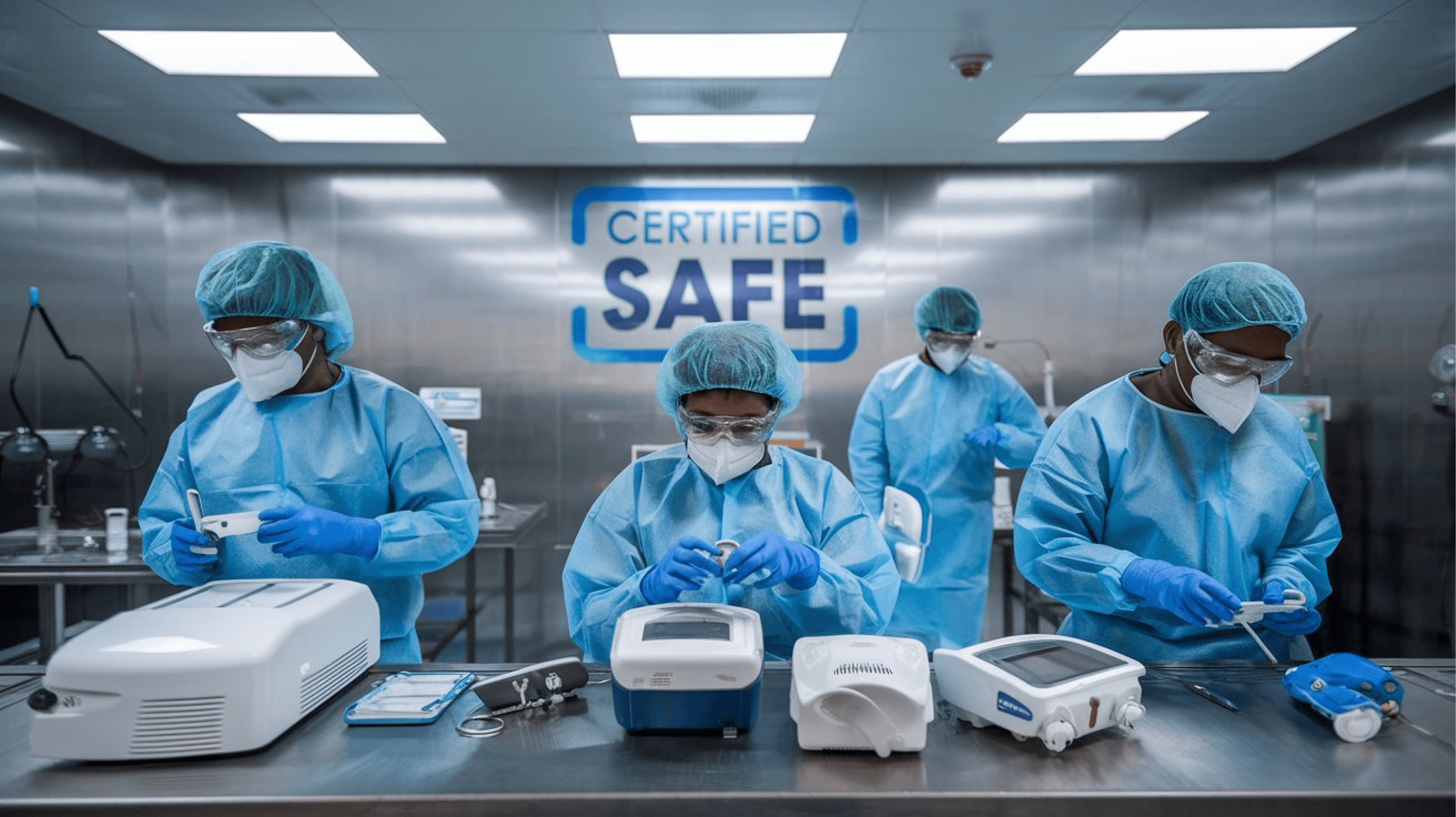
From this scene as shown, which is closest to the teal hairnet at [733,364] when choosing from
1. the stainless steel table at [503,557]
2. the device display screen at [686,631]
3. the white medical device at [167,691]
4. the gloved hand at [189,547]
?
the device display screen at [686,631]

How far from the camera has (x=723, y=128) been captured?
423 cm

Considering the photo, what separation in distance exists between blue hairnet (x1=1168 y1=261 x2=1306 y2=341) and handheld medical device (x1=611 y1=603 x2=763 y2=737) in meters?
1.19

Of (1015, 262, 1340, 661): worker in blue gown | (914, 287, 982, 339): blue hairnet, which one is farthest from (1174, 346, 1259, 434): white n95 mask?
(914, 287, 982, 339): blue hairnet

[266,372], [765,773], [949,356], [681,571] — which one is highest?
[949,356]

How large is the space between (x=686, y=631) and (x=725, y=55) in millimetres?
2632

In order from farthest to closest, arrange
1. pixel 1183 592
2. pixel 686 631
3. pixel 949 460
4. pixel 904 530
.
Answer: pixel 949 460 < pixel 904 530 < pixel 1183 592 < pixel 686 631

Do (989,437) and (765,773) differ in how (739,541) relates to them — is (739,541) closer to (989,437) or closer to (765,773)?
(765,773)

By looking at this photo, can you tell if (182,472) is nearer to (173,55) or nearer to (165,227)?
(173,55)

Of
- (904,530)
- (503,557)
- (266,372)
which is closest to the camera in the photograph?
(266,372)

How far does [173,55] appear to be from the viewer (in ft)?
10.9

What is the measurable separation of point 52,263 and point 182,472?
2946mm

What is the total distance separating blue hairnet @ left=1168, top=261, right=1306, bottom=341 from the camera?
1.75m

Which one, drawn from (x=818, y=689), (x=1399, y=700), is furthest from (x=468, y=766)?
(x=1399, y=700)

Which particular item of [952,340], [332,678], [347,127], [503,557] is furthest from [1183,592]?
[347,127]
